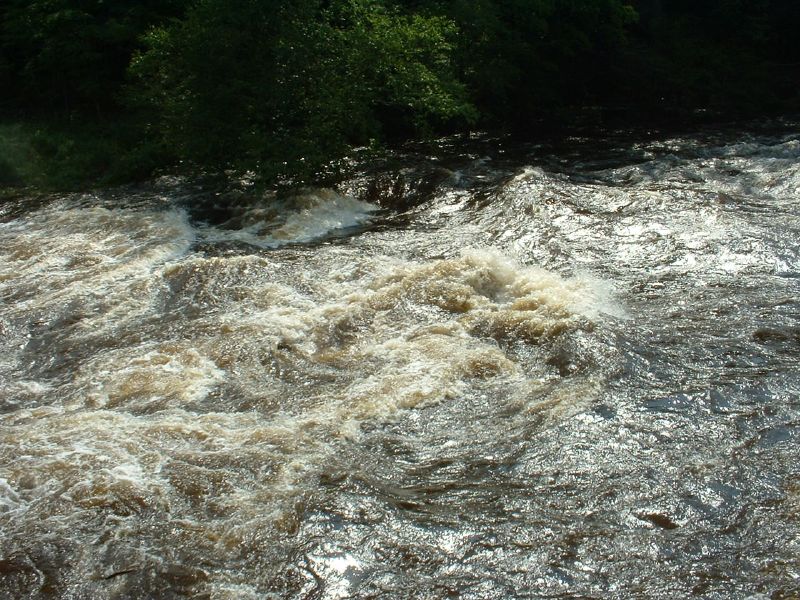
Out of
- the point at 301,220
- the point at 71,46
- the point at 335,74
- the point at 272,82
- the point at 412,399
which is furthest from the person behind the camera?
the point at 71,46

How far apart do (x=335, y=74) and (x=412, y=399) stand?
25.1 feet

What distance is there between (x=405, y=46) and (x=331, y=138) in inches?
86.5

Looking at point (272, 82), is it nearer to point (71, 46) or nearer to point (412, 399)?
point (71, 46)

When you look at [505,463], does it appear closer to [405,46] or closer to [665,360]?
[665,360]

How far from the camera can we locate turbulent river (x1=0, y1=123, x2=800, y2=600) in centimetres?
486

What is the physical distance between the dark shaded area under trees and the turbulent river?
2.12 metres

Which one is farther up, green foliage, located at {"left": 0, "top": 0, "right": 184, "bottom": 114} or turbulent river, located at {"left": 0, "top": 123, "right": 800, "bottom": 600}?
green foliage, located at {"left": 0, "top": 0, "right": 184, "bottom": 114}

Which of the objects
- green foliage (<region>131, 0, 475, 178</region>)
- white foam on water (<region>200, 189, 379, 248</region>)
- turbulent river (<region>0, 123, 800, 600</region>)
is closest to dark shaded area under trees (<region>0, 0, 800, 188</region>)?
green foliage (<region>131, 0, 475, 178</region>)

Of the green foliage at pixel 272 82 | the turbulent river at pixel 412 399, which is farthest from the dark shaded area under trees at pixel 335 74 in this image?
the turbulent river at pixel 412 399

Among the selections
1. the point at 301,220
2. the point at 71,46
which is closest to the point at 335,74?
the point at 301,220

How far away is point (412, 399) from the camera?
21.7 ft

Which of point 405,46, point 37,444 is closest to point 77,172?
point 405,46

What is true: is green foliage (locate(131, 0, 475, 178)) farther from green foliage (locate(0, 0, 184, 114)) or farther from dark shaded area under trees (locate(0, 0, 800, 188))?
green foliage (locate(0, 0, 184, 114))

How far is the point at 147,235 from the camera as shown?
428 inches
